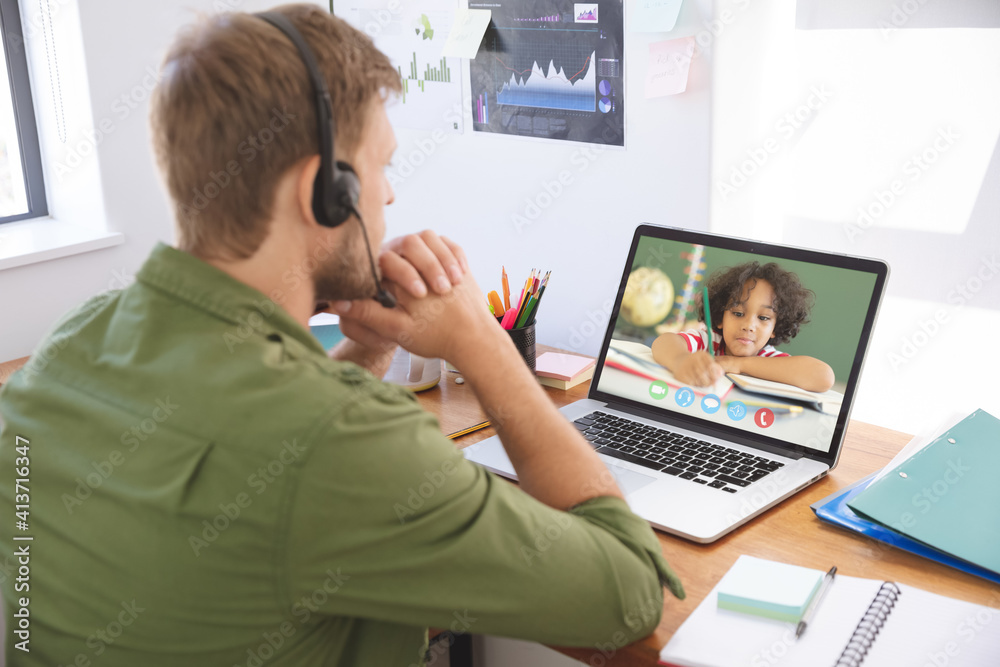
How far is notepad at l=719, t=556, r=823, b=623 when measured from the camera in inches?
32.5

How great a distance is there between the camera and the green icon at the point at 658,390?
4.15 feet

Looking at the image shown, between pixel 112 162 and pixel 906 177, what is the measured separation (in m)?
1.63

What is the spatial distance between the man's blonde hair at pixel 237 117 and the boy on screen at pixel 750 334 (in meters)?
0.62

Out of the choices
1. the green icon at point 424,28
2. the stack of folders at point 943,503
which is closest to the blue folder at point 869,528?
the stack of folders at point 943,503

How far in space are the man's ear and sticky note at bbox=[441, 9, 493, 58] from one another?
1042 millimetres

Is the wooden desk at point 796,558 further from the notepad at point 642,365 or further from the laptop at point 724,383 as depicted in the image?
the notepad at point 642,365

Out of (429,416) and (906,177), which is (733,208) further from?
(429,416)

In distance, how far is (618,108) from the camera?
5.19 ft

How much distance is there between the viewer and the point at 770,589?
0.85 metres

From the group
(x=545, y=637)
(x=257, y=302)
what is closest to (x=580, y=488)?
(x=545, y=637)

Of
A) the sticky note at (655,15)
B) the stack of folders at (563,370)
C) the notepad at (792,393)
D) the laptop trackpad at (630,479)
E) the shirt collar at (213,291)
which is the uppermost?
the sticky note at (655,15)

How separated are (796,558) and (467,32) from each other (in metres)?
1.21
